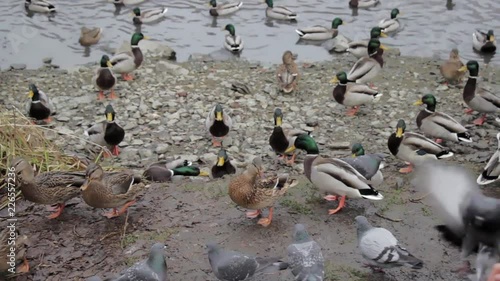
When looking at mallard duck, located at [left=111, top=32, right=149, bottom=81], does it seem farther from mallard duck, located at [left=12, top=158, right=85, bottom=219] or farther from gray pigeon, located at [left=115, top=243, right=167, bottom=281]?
gray pigeon, located at [left=115, top=243, right=167, bottom=281]

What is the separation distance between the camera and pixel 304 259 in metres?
4.68

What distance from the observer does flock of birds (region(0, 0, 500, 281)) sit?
4.14m

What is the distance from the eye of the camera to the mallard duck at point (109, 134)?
849 cm

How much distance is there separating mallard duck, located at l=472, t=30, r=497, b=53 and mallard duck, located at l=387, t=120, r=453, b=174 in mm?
5150

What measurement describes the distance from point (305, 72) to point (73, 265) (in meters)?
6.98

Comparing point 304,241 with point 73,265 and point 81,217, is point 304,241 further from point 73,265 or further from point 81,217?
point 81,217

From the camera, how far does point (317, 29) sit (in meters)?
13.2

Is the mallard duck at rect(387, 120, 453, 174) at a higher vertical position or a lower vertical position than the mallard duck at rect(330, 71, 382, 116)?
higher

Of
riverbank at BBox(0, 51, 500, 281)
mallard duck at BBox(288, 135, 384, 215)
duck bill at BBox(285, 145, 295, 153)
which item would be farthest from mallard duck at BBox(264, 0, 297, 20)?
mallard duck at BBox(288, 135, 384, 215)

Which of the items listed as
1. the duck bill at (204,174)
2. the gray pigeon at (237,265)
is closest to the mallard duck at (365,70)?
the duck bill at (204,174)

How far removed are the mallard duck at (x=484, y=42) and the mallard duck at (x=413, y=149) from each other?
5.15 metres

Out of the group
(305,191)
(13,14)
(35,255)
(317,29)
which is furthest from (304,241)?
(13,14)

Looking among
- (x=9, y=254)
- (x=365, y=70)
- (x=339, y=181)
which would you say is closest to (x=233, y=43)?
(x=365, y=70)

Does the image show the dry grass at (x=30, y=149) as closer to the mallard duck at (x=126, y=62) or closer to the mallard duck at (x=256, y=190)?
the mallard duck at (x=256, y=190)
